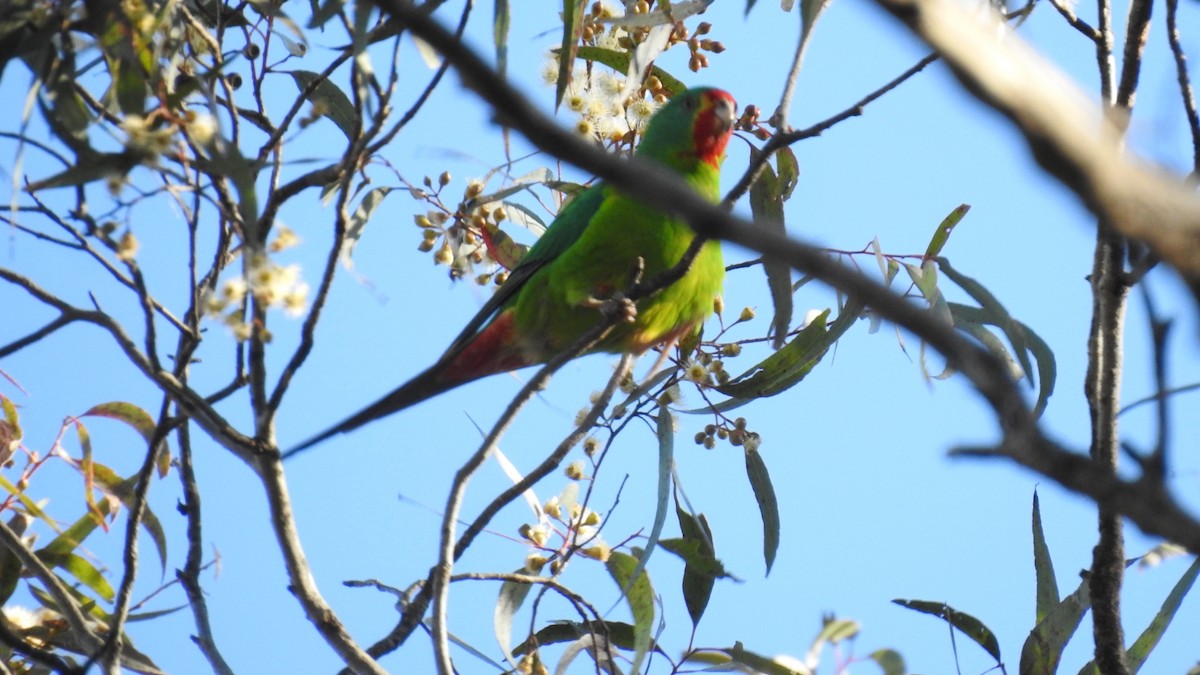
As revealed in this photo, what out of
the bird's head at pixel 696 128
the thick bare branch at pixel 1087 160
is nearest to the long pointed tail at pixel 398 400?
the bird's head at pixel 696 128

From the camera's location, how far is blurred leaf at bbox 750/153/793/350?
2.45 meters

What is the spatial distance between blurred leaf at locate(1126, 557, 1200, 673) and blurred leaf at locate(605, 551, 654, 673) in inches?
38.2

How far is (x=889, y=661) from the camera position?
154 cm

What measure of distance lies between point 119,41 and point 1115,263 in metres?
1.56

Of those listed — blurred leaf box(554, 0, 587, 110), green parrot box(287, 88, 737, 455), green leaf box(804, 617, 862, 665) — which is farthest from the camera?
green parrot box(287, 88, 737, 455)

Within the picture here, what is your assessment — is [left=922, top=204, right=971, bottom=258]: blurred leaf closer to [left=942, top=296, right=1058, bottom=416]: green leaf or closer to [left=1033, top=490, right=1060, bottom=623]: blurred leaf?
[left=942, top=296, right=1058, bottom=416]: green leaf

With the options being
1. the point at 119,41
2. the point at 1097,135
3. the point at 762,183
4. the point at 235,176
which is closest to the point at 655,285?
the point at 762,183

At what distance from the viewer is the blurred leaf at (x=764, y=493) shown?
8.90 feet

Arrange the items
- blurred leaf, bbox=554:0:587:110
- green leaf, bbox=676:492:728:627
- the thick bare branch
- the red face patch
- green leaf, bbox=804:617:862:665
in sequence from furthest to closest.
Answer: the red face patch
green leaf, bbox=676:492:728:627
blurred leaf, bbox=554:0:587:110
green leaf, bbox=804:617:862:665
the thick bare branch

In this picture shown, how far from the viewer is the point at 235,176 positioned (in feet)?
4.99

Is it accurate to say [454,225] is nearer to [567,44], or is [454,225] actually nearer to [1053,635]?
[567,44]

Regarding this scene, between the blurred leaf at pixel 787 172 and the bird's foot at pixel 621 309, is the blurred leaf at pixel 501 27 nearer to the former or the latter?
the bird's foot at pixel 621 309

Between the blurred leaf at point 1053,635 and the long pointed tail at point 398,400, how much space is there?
138 centimetres

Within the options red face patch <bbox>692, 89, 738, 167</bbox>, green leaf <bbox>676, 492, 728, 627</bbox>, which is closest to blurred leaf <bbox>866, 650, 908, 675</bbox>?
green leaf <bbox>676, 492, 728, 627</bbox>
